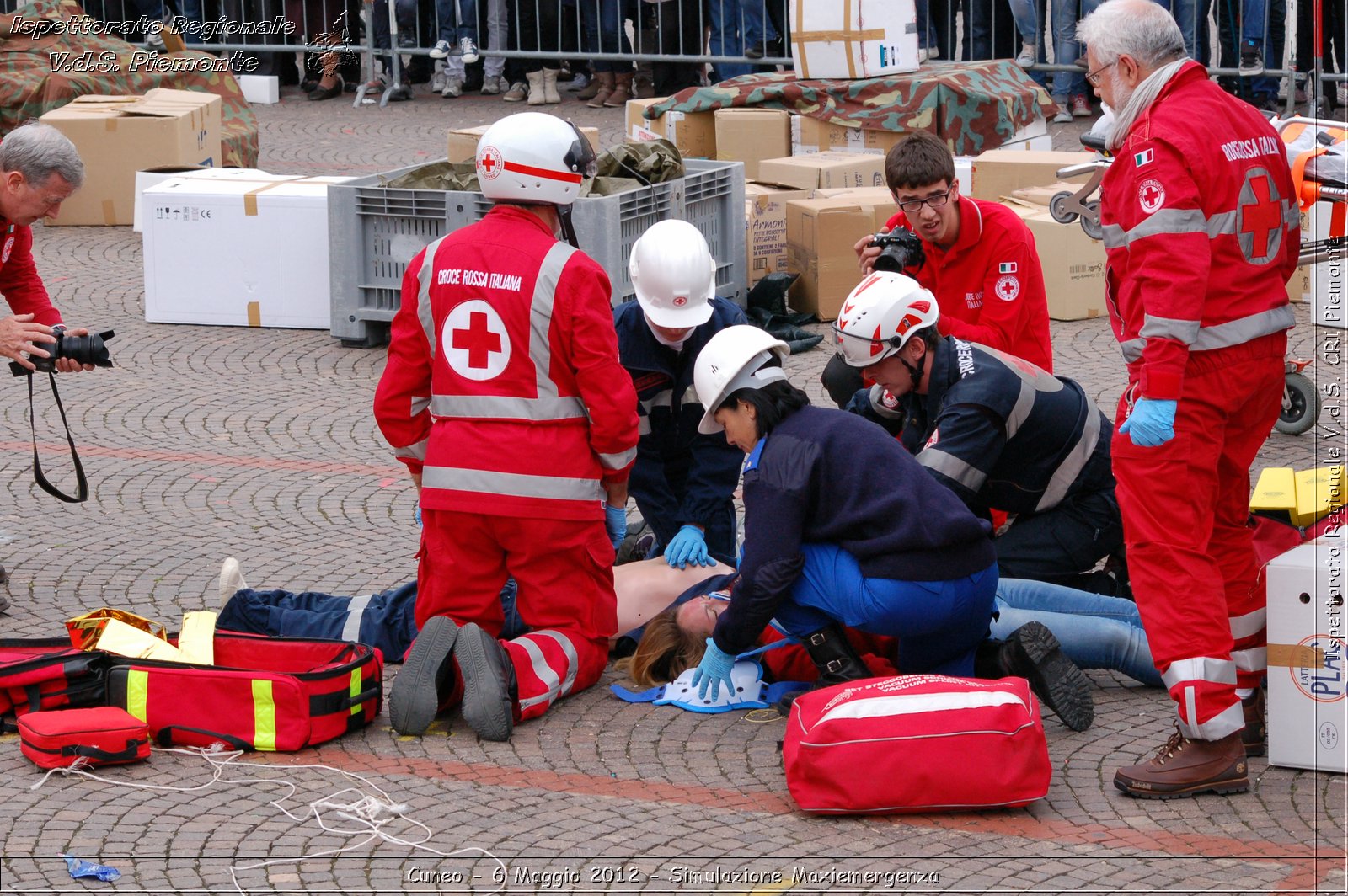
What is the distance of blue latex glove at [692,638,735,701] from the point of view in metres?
4.94

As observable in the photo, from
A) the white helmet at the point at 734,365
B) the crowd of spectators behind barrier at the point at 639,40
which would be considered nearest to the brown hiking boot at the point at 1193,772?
the white helmet at the point at 734,365

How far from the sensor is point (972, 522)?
4750 mm

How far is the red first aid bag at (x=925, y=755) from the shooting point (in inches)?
165

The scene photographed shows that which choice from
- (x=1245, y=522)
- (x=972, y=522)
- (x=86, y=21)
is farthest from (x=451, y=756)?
(x=86, y=21)

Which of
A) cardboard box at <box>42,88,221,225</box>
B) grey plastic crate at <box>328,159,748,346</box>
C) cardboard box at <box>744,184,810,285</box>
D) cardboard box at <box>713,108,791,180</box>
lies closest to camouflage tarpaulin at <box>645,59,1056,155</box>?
cardboard box at <box>713,108,791,180</box>

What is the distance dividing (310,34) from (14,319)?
1194 cm

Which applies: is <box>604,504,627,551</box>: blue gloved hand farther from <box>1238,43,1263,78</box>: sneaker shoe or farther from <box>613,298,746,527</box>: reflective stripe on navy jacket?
<box>1238,43,1263,78</box>: sneaker shoe

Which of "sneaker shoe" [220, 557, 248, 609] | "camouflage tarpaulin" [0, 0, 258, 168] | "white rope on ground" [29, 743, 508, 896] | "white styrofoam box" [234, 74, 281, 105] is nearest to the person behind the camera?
"white rope on ground" [29, 743, 508, 896]

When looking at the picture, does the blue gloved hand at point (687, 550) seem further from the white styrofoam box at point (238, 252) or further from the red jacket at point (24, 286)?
the white styrofoam box at point (238, 252)

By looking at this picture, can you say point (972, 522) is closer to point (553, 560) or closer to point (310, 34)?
point (553, 560)

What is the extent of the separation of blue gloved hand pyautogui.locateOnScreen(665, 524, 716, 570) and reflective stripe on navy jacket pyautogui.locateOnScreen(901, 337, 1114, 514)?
29.7 inches

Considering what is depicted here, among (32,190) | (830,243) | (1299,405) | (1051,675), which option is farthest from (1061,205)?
(830,243)

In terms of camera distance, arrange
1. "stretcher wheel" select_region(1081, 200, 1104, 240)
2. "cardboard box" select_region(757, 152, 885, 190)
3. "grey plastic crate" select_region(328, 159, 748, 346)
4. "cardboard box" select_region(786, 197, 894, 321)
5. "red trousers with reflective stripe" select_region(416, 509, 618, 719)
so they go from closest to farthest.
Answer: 1. "stretcher wheel" select_region(1081, 200, 1104, 240)
2. "red trousers with reflective stripe" select_region(416, 509, 618, 719)
3. "grey plastic crate" select_region(328, 159, 748, 346)
4. "cardboard box" select_region(786, 197, 894, 321)
5. "cardboard box" select_region(757, 152, 885, 190)

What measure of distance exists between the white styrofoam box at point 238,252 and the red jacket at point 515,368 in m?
4.53
